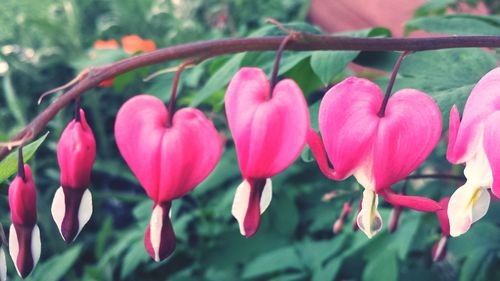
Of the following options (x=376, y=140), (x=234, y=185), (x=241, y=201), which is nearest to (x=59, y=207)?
(x=241, y=201)

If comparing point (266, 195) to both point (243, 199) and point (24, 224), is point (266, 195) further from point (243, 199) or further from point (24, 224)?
point (24, 224)

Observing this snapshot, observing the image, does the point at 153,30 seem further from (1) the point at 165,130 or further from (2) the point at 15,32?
(1) the point at 165,130

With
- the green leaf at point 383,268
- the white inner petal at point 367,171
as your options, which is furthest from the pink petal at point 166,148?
the green leaf at point 383,268

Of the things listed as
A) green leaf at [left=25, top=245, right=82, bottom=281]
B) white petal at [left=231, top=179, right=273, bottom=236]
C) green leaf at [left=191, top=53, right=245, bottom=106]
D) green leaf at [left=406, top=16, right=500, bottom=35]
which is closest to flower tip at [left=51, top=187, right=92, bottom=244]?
white petal at [left=231, top=179, right=273, bottom=236]

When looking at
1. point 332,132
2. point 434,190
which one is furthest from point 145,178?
point 434,190

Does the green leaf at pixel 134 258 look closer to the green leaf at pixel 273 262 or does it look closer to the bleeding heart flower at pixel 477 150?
the green leaf at pixel 273 262

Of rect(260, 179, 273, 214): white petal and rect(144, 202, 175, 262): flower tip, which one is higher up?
rect(260, 179, 273, 214): white petal

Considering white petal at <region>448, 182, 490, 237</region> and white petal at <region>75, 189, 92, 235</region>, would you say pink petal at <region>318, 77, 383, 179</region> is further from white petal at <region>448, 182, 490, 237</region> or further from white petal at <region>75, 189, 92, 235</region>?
white petal at <region>75, 189, 92, 235</region>
